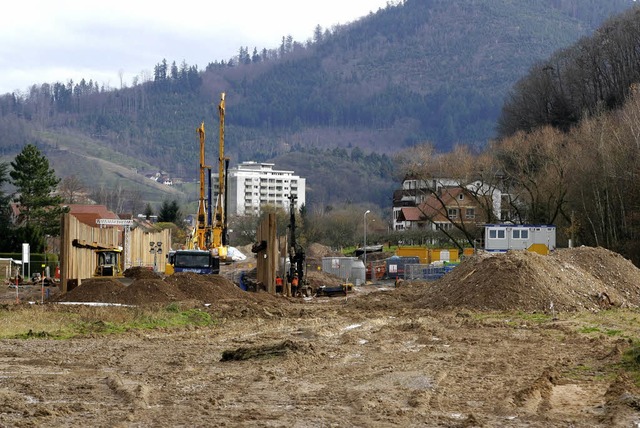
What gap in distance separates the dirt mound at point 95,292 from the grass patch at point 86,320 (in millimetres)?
3756

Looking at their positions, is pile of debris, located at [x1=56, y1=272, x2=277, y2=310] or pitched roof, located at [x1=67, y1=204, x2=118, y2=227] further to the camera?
pitched roof, located at [x1=67, y1=204, x2=118, y2=227]

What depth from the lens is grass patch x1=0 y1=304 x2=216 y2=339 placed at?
2891cm

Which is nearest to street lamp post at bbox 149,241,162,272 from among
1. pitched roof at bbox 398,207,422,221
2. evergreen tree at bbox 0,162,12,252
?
evergreen tree at bbox 0,162,12,252

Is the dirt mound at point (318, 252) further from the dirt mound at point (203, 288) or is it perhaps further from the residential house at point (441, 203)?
the dirt mound at point (203, 288)

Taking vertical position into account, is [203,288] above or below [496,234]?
below

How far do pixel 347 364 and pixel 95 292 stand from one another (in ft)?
65.2

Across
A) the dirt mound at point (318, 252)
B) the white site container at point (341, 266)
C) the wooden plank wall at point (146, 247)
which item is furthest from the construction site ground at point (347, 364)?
the dirt mound at point (318, 252)

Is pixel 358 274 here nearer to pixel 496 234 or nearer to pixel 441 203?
Result: pixel 496 234

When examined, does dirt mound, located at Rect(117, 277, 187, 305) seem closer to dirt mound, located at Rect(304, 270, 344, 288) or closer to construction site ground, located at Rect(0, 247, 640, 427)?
construction site ground, located at Rect(0, 247, 640, 427)

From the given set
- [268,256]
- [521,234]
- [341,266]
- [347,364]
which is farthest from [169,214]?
[347,364]

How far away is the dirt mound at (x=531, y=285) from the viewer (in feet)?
135

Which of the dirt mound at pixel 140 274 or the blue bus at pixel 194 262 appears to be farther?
the blue bus at pixel 194 262

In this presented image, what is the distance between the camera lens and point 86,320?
31.8 m

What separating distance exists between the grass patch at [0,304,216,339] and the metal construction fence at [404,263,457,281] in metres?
35.4
